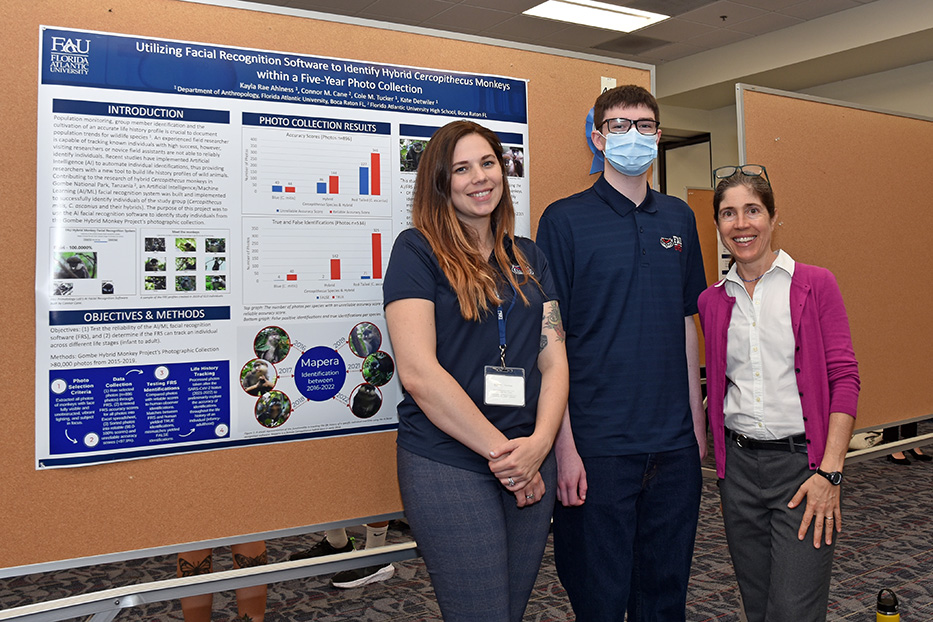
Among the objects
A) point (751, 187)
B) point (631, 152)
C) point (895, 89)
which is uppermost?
point (895, 89)

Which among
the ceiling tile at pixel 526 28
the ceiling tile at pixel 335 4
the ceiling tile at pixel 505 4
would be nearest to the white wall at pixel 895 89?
the ceiling tile at pixel 526 28

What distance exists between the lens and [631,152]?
193 centimetres

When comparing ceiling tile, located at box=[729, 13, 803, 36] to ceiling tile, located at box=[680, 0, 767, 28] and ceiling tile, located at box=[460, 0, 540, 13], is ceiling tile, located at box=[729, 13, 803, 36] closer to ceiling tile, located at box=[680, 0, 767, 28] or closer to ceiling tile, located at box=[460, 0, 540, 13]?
ceiling tile, located at box=[680, 0, 767, 28]

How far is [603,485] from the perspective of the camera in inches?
72.6

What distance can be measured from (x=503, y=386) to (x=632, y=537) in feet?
2.04

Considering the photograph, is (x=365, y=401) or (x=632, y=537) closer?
(x=632, y=537)

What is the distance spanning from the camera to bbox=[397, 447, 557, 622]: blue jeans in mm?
1533

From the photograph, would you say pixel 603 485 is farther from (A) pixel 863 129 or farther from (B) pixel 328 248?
(A) pixel 863 129

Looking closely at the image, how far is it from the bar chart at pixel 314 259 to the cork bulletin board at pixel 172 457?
0.40 meters

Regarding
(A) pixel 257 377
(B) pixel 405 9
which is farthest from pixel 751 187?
(B) pixel 405 9

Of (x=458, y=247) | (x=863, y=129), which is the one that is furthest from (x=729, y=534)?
(x=863, y=129)

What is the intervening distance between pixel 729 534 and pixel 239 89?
173 cm

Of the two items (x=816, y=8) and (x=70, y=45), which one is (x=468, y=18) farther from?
(x=70, y=45)

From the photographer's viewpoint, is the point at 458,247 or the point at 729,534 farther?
the point at 729,534
